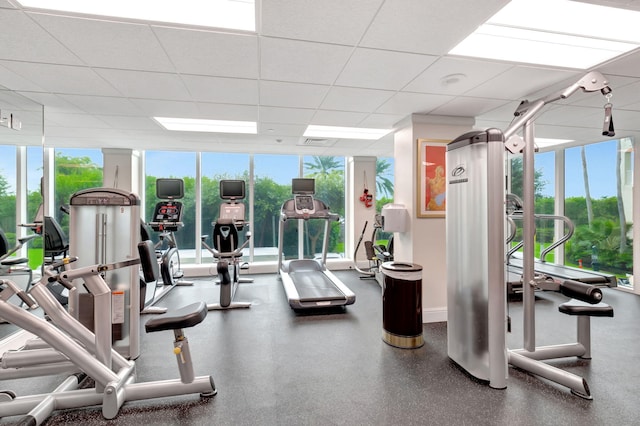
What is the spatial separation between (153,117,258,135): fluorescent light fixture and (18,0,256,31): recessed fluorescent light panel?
2.38 m

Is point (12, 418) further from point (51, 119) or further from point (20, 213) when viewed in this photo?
point (51, 119)

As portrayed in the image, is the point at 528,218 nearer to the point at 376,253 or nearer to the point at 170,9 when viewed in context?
the point at 170,9

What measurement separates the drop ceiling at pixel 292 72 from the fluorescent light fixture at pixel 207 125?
0.21 metres

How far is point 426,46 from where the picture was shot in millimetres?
2307

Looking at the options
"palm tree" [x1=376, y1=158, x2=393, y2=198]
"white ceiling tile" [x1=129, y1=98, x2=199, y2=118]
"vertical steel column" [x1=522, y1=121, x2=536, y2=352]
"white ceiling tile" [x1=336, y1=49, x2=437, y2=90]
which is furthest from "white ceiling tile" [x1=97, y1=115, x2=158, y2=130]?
"palm tree" [x1=376, y1=158, x2=393, y2=198]

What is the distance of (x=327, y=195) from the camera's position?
7.66 meters

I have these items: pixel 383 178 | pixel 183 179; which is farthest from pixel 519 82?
pixel 183 179

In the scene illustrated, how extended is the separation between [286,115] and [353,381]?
10.2 feet

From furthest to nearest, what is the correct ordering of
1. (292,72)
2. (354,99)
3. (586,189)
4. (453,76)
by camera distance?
(586,189)
(354,99)
(453,76)
(292,72)

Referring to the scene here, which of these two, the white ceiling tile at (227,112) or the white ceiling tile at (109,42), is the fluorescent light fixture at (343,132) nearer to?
the white ceiling tile at (227,112)

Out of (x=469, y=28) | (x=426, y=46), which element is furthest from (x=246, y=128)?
(x=469, y=28)

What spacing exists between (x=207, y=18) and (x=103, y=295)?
6.57ft

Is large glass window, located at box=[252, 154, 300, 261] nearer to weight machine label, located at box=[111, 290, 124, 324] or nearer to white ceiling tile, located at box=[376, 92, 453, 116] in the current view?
white ceiling tile, located at box=[376, 92, 453, 116]

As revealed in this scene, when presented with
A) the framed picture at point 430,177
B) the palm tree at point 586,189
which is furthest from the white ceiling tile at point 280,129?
the palm tree at point 586,189
